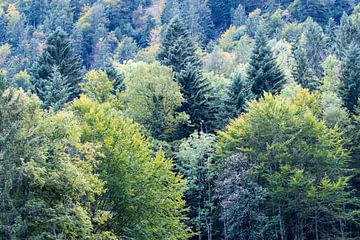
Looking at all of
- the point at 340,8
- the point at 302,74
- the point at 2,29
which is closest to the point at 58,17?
the point at 2,29

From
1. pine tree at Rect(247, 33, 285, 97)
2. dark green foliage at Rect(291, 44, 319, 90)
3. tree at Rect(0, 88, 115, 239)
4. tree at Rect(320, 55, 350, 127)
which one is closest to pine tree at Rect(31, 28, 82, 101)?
pine tree at Rect(247, 33, 285, 97)

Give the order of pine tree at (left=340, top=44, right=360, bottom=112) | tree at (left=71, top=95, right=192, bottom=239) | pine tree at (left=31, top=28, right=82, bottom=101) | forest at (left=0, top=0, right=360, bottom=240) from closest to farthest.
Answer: forest at (left=0, top=0, right=360, bottom=240)
tree at (left=71, top=95, right=192, bottom=239)
pine tree at (left=340, top=44, right=360, bottom=112)
pine tree at (left=31, top=28, right=82, bottom=101)

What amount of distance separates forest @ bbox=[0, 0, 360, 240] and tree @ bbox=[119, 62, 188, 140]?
103 millimetres

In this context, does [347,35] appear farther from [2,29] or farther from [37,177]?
[2,29]

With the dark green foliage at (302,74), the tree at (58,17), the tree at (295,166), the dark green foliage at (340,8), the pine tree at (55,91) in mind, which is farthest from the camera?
the tree at (58,17)

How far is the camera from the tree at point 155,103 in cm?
5138

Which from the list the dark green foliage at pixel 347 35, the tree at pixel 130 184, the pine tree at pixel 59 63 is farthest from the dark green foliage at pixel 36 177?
the dark green foliage at pixel 347 35

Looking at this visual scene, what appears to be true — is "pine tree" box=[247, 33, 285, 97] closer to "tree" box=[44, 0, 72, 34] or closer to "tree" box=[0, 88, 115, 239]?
"tree" box=[0, 88, 115, 239]

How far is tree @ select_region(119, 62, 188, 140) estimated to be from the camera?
169 feet

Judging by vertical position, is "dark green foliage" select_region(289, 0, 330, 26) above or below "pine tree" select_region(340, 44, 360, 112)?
above

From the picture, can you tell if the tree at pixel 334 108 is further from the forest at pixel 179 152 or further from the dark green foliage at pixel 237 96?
the dark green foliage at pixel 237 96

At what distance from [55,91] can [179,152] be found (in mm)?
16664

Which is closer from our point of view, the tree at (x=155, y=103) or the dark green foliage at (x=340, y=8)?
the tree at (x=155, y=103)

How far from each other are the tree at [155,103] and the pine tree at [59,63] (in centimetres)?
1217
